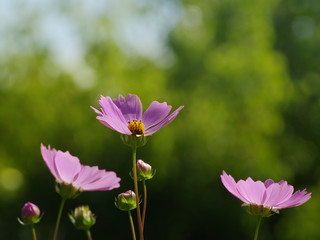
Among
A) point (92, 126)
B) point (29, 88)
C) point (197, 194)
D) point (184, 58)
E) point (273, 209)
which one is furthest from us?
point (184, 58)

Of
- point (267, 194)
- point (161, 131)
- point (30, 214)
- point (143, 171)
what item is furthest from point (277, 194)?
point (161, 131)

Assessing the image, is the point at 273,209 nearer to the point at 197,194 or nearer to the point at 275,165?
the point at 197,194

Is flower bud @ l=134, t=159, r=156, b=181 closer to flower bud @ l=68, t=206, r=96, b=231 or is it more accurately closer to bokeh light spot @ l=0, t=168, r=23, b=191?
flower bud @ l=68, t=206, r=96, b=231

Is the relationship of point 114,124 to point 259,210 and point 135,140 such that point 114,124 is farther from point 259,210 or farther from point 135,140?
point 259,210

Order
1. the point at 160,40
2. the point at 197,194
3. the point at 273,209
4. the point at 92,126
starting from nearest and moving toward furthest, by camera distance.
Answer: the point at 273,209 → the point at 197,194 → the point at 92,126 → the point at 160,40

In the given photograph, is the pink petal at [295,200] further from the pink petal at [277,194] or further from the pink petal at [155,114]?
the pink petal at [155,114]

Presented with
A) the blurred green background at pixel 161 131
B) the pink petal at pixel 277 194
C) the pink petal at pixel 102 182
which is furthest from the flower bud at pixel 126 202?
the blurred green background at pixel 161 131

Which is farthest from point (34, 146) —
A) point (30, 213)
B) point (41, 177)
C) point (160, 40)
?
point (30, 213)
